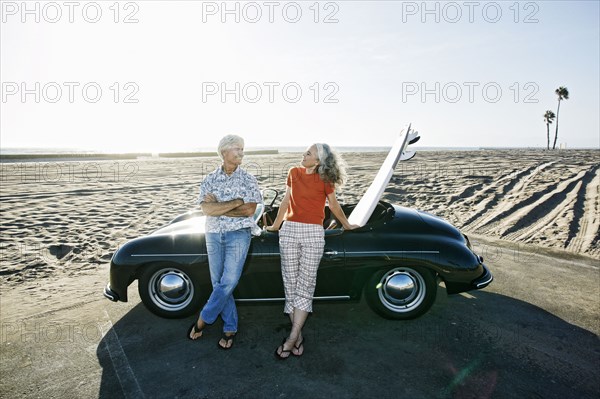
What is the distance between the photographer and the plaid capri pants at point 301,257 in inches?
118

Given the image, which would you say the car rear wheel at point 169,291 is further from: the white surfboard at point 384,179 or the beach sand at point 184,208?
the beach sand at point 184,208

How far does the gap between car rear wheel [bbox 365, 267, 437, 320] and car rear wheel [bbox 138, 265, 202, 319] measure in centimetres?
184

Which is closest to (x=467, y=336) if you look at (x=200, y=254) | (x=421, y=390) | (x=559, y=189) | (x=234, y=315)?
(x=421, y=390)

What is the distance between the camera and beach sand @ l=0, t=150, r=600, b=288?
6.09 metres

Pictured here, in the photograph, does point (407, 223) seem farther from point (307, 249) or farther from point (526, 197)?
point (526, 197)

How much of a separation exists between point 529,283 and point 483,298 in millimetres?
947

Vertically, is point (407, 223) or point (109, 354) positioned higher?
point (407, 223)

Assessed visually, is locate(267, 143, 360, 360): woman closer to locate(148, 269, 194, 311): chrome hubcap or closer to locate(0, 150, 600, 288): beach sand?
locate(148, 269, 194, 311): chrome hubcap

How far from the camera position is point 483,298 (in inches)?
167

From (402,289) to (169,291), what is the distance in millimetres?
2409

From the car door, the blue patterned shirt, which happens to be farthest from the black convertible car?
the blue patterned shirt

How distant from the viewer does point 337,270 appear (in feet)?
11.6

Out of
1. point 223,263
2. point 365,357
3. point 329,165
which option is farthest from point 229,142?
point 365,357

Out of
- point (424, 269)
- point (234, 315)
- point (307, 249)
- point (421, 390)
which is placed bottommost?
point (421, 390)
